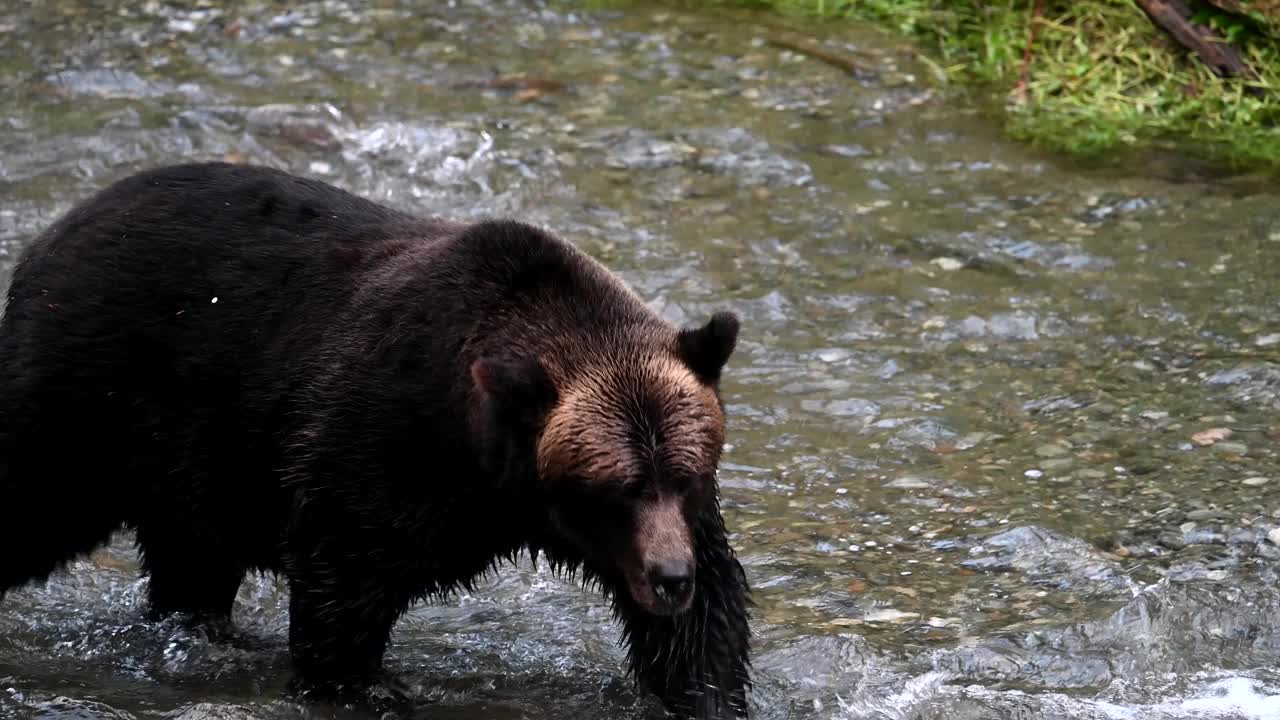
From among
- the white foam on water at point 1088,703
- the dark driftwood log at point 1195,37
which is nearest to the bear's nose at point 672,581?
the white foam on water at point 1088,703

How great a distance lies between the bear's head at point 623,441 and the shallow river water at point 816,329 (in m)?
1.10

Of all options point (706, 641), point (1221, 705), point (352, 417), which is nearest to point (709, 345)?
point (706, 641)

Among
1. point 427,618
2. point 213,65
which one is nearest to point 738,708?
point 427,618

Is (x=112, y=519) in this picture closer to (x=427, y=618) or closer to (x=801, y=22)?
(x=427, y=618)

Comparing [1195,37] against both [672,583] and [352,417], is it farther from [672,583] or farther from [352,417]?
[672,583]

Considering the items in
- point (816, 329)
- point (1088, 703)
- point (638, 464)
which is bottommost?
point (816, 329)

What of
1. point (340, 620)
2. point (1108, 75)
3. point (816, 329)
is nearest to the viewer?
point (340, 620)

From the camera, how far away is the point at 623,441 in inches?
192

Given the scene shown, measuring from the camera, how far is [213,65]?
13023mm

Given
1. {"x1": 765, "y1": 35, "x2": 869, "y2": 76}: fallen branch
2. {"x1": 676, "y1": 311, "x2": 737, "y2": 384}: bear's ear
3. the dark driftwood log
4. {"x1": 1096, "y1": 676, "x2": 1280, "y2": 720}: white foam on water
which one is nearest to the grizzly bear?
{"x1": 676, "y1": 311, "x2": 737, "y2": 384}: bear's ear

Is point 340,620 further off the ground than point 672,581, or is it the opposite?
point 672,581

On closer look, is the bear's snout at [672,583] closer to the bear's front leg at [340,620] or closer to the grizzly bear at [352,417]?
the grizzly bear at [352,417]

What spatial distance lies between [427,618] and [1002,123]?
6779 millimetres

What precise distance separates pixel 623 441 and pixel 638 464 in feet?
0.27
